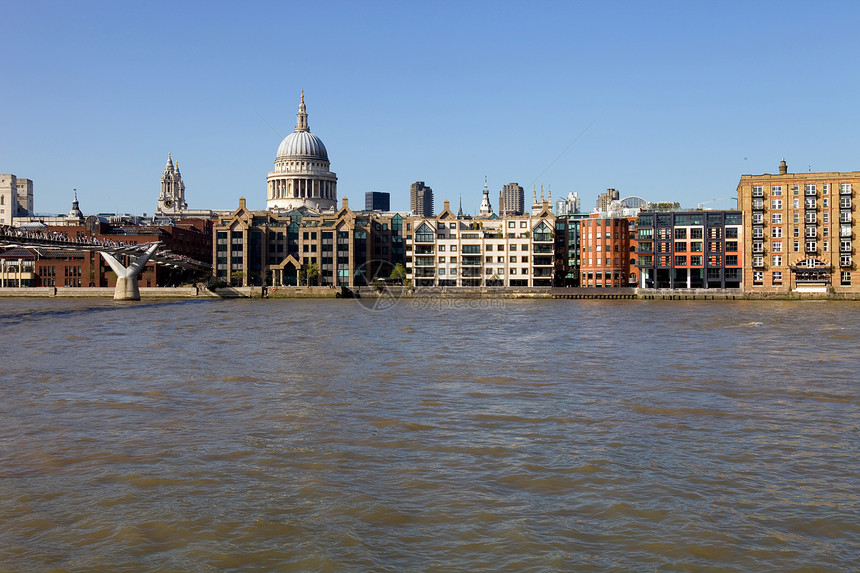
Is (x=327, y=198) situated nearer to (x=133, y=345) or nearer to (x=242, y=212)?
(x=242, y=212)

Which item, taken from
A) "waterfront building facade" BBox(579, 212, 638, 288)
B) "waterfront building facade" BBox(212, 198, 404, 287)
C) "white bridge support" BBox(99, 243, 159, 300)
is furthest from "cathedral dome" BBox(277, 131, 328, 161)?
"white bridge support" BBox(99, 243, 159, 300)

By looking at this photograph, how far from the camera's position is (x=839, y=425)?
17.9 metres

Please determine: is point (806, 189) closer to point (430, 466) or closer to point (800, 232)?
point (800, 232)

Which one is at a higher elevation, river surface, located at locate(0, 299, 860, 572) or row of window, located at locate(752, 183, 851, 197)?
row of window, located at locate(752, 183, 851, 197)

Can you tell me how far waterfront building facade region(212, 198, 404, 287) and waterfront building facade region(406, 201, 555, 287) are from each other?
854cm

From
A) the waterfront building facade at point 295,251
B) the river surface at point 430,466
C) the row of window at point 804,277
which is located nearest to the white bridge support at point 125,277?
the waterfront building facade at point 295,251

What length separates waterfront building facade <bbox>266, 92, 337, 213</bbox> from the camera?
7156 inches

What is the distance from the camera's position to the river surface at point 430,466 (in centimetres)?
1031

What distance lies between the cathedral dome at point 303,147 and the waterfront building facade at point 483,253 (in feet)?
213

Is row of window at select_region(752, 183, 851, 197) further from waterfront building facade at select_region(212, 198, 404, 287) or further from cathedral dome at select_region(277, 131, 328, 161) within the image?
cathedral dome at select_region(277, 131, 328, 161)

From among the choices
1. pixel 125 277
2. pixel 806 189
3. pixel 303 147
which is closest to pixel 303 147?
pixel 303 147

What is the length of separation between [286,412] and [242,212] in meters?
118

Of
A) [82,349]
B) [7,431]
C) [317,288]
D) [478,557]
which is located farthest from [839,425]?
[317,288]

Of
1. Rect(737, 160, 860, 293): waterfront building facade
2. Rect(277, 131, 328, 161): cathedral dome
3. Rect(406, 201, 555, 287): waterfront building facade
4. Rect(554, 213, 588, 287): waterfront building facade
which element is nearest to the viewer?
Rect(737, 160, 860, 293): waterfront building facade
